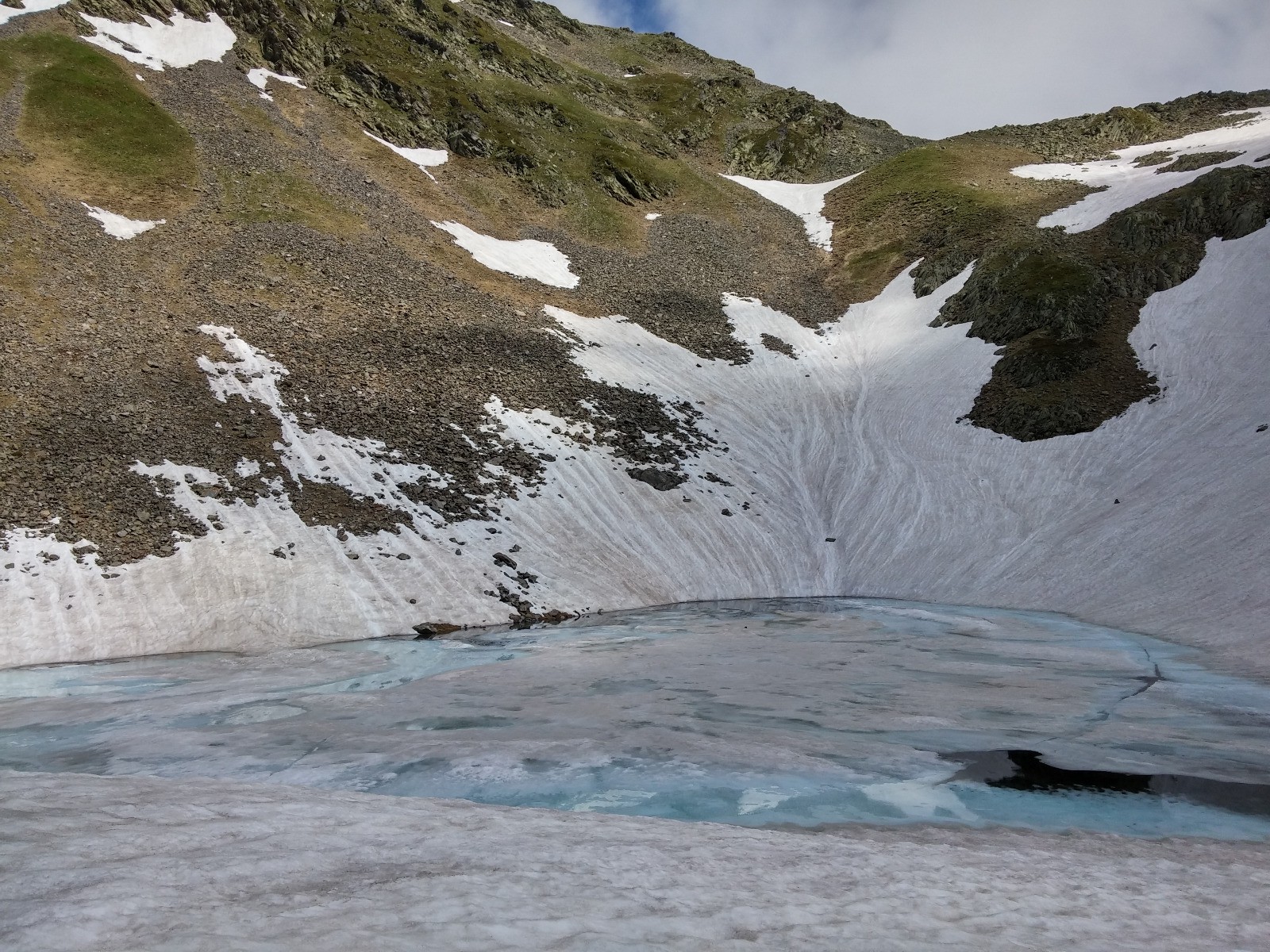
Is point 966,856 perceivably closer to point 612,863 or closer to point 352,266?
point 612,863

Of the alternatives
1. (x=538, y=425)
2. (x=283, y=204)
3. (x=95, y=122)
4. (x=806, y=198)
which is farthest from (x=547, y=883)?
(x=806, y=198)

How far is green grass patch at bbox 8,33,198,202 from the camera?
1843 inches

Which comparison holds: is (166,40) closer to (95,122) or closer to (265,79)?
(265,79)

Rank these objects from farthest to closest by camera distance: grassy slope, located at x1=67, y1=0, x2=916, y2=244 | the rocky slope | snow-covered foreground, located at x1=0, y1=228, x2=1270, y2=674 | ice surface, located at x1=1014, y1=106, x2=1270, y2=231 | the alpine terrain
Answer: grassy slope, located at x1=67, y1=0, x2=916, y2=244
ice surface, located at x1=1014, y1=106, x2=1270, y2=231
the rocky slope
snow-covered foreground, located at x1=0, y1=228, x2=1270, y2=674
the alpine terrain

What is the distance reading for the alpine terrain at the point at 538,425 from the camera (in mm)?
5480

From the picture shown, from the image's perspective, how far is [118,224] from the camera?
1638 inches

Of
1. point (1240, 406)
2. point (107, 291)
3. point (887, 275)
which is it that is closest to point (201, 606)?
point (107, 291)

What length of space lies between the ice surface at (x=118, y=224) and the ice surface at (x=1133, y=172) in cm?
6251

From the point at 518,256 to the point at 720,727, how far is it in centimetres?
5080

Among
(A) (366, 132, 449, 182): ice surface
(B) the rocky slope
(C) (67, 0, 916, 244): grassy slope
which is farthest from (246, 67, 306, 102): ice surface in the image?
(A) (366, 132, 449, 182): ice surface

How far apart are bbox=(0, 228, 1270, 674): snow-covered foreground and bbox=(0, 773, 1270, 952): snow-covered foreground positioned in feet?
52.9

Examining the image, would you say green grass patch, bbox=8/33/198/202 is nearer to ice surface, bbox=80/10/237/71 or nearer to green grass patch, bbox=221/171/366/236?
ice surface, bbox=80/10/237/71

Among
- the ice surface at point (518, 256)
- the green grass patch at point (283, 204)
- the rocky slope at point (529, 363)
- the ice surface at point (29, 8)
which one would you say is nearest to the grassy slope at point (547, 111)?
the rocky slope at point (529, 363)

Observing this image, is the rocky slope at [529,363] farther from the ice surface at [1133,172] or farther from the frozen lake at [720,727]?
the frozen lake at [720,727]
